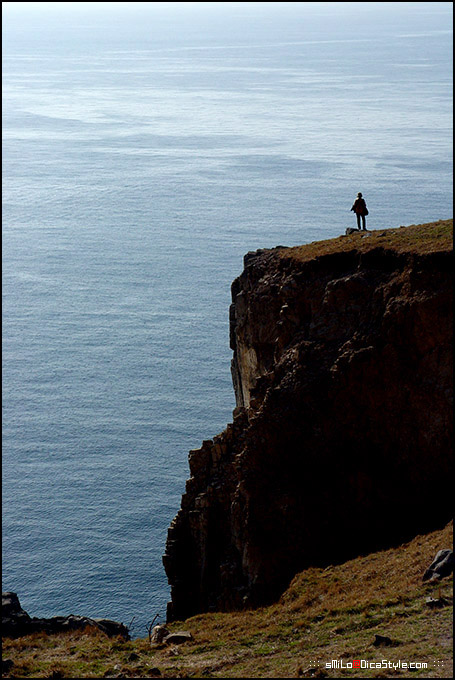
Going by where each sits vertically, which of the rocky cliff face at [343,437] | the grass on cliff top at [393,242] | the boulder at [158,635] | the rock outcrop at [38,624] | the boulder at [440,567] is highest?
the grass on cliff top at [393,242]

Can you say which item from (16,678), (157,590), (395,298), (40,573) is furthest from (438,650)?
(40,573)

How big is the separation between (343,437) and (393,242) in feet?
27.5

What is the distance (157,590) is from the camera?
82.2 metres

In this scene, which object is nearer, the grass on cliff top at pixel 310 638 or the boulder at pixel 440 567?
the grass on cliff top at pixel 310 638

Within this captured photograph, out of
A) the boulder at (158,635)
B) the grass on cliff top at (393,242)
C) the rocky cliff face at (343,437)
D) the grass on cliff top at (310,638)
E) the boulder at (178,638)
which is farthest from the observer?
the grass on cliff top at (393,242)

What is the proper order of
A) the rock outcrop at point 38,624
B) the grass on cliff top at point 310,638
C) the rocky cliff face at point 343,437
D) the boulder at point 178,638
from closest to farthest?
the grass on cliff top at point 310,638, the boulder at point 178,638, the rock outcrop at point 38,624, the rocky cliff face at point 343,437

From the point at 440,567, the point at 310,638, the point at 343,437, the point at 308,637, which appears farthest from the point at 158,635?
the point at 343,437

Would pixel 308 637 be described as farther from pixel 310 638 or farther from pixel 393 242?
pixel 393 242

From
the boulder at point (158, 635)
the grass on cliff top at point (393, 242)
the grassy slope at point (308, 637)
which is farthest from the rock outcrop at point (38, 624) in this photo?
the grass on cliff top at point (393, 242)

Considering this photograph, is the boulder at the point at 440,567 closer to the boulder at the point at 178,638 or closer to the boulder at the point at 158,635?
the boulder at the point at 178,638

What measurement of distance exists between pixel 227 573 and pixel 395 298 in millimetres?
12402

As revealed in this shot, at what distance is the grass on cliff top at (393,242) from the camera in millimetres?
36531

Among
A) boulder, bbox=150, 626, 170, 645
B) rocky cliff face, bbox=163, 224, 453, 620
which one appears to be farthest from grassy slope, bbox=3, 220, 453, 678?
rocky cliff face, bbox=163, 224, 453, 620

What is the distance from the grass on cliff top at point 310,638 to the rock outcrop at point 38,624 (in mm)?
1159
